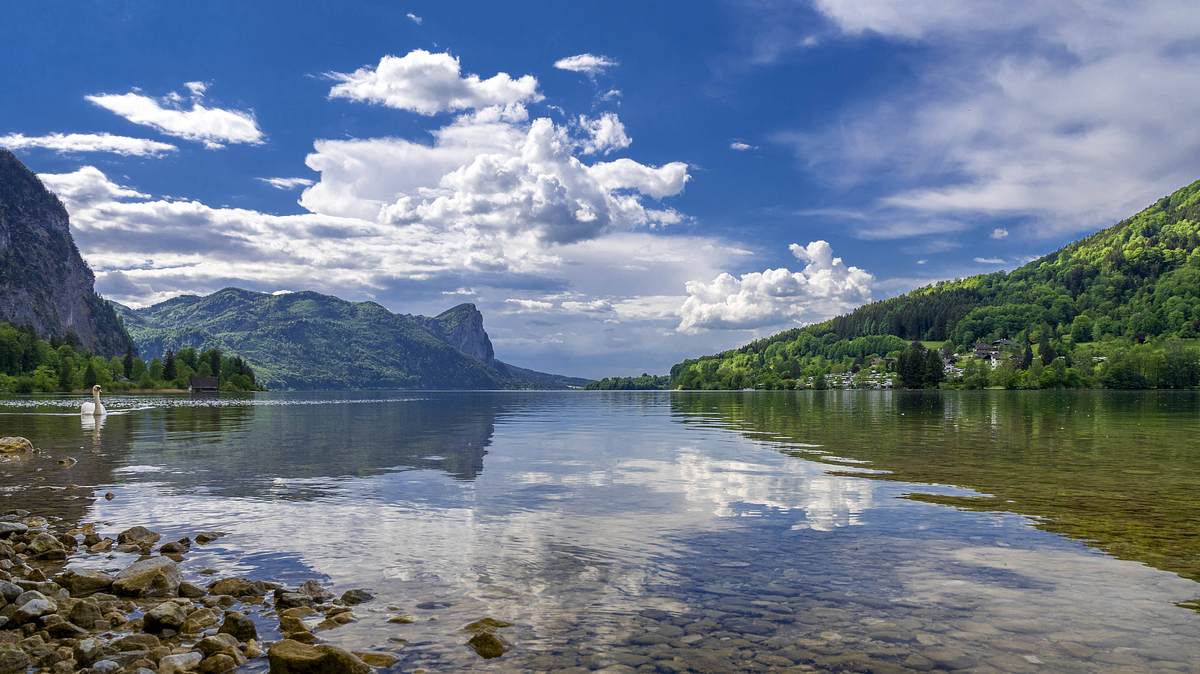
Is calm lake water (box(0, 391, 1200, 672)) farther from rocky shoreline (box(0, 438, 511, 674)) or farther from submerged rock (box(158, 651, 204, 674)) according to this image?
submerged rock (box(158, 651, 204, 674))

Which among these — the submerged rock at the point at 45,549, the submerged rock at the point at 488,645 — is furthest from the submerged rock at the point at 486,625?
the submerged rock at the point at 45,549

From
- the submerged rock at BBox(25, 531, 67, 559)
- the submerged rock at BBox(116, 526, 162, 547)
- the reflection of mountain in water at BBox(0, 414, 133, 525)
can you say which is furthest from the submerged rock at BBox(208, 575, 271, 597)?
the reflection of mountain in water at BBox(0, 414, 133, 525)

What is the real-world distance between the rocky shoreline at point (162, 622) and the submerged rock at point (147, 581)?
0.02 m

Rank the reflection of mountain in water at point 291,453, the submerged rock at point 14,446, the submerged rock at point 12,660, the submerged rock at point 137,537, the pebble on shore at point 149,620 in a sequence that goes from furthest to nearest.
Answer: the submerged rock at point 14,446 < the reflection of mountain in water at point 291,453 < the submerged rock at point 137,537 < the pebble on shore at point 149,620 < the submerged rock at point 12,660

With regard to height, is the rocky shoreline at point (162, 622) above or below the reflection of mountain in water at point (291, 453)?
above

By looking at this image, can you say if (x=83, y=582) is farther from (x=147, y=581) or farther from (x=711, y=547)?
(x=711, y=547)

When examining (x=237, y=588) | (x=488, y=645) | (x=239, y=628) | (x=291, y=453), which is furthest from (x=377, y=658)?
(x=291, y=453)

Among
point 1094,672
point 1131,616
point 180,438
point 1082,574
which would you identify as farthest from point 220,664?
point 180,438

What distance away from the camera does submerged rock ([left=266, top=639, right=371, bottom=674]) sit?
1215 centimetres

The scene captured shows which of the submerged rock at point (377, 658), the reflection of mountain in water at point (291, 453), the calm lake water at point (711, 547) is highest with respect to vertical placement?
the submerged rock at point (377, 658)

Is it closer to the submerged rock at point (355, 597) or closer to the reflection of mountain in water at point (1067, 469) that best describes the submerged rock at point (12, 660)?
the submerged rock at point (355, 597)

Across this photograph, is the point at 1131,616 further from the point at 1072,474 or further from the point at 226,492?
the point at 226,492

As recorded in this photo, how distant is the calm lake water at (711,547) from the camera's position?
14.0 metres

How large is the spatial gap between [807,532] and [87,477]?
36.0 metres
